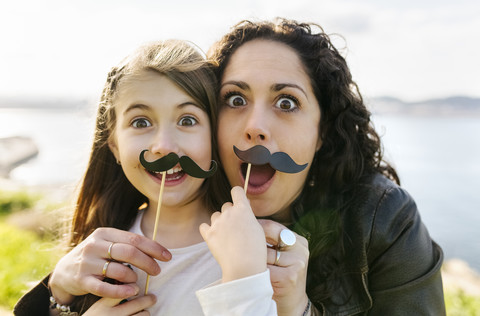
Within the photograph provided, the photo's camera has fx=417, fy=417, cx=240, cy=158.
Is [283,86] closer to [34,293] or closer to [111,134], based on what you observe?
[111,134]

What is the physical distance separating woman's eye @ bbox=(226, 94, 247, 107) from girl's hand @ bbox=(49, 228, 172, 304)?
0.78 metres

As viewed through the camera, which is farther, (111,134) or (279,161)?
(111,134)

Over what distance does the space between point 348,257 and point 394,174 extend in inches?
31.6

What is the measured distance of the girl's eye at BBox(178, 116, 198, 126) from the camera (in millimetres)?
1817

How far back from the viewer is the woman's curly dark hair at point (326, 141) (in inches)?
A: 88.6

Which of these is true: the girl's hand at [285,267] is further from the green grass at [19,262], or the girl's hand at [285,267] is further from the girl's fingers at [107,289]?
the green grass at [19,262]

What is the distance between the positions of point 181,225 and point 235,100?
67 centimetres

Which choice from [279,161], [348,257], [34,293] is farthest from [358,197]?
[34,293]

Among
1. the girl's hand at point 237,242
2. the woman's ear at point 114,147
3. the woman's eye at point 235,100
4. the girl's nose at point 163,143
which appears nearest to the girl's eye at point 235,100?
the woman's eye at point 235,100

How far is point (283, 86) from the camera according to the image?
6.60 feet

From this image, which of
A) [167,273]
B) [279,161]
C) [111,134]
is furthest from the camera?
[111,134]

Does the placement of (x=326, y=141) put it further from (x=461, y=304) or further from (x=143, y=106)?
(x=461, y=304)

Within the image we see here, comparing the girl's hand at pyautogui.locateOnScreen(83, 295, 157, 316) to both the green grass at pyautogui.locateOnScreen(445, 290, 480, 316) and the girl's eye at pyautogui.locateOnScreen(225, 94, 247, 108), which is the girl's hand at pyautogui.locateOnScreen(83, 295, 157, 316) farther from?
the green grass at pyautogui.locateOnScreen(445, 290, 480, 316)

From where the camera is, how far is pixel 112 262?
1.69 m
